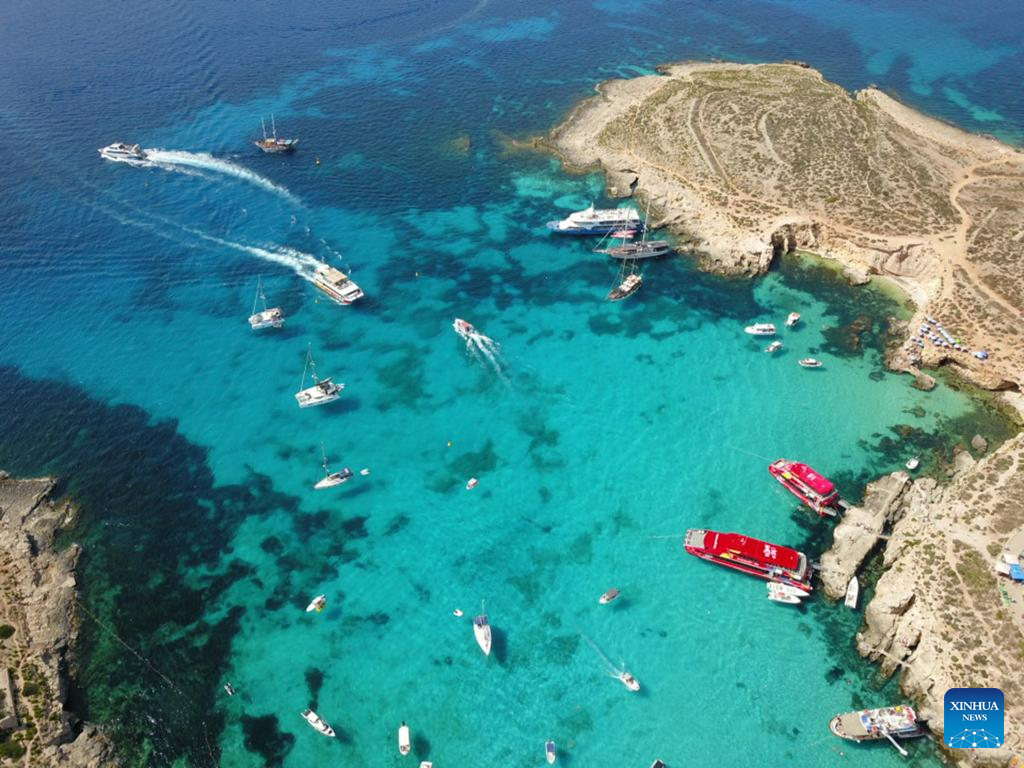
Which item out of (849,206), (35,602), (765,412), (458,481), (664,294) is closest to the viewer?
(35,602)

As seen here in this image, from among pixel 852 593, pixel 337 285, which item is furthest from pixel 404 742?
pixel 337 285

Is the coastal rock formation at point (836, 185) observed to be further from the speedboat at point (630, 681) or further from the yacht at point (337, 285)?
the speedboat at point (630, 681)

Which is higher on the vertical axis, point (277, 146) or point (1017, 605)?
point (277, 146)

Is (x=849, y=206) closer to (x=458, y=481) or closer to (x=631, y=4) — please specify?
(x=458, y=481)

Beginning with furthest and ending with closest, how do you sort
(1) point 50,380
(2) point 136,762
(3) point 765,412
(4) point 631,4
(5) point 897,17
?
(4) point 631,4 < (5) point 897,17 < (1) point 50,380 < (3) point 765,412 < (2) point 136,762

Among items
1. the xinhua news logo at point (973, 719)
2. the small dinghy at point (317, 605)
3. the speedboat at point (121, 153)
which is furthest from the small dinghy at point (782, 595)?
the speedboat at point (121, 153)

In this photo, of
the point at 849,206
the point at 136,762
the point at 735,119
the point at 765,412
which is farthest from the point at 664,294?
the point at 136,762

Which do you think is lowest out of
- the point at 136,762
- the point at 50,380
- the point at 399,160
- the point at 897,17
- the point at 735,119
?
the point at 136,762

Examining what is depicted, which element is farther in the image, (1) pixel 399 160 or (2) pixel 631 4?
(2) pixel 631 4
